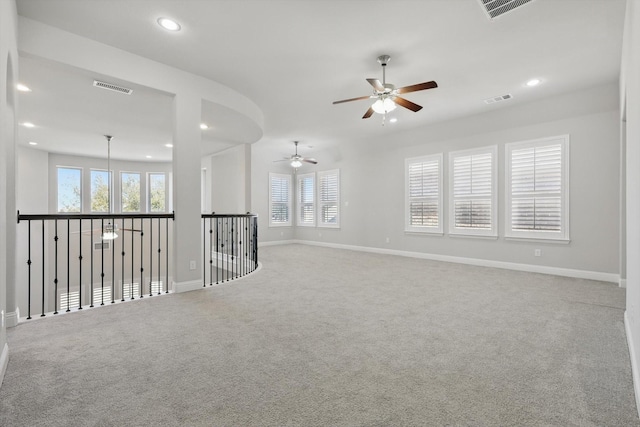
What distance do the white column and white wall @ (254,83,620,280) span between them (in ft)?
16.1

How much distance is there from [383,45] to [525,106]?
11.6ft

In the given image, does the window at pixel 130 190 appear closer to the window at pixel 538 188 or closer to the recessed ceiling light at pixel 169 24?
the recessed ceiling light at pixel 169 24

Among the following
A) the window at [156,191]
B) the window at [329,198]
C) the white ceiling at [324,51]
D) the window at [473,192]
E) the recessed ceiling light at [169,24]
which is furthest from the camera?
the window at [156,191]

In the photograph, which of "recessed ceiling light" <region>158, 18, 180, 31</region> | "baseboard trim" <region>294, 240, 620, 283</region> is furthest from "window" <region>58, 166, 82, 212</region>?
"baseboard trim" <region>294, 240, 620, 283</region>

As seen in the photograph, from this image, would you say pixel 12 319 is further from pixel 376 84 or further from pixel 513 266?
pixel 513 266

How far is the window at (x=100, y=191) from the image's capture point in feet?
33.1

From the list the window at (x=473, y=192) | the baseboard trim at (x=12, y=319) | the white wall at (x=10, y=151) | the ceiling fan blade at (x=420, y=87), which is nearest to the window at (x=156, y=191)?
the white wall at (x=10, y=151)

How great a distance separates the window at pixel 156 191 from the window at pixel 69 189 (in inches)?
80.8

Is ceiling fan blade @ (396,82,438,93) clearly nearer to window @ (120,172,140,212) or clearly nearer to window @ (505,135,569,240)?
window @ (505,135,569,240)

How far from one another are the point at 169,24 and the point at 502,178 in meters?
5.79

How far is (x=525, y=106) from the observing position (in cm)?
554

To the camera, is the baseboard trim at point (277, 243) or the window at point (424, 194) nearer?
the window at point (424, 194)

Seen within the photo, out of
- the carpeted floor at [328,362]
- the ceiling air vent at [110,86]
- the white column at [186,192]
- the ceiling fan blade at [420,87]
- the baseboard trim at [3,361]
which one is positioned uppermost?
the ceiling air vent at [110,86]

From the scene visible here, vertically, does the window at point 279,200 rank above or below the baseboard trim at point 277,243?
above
